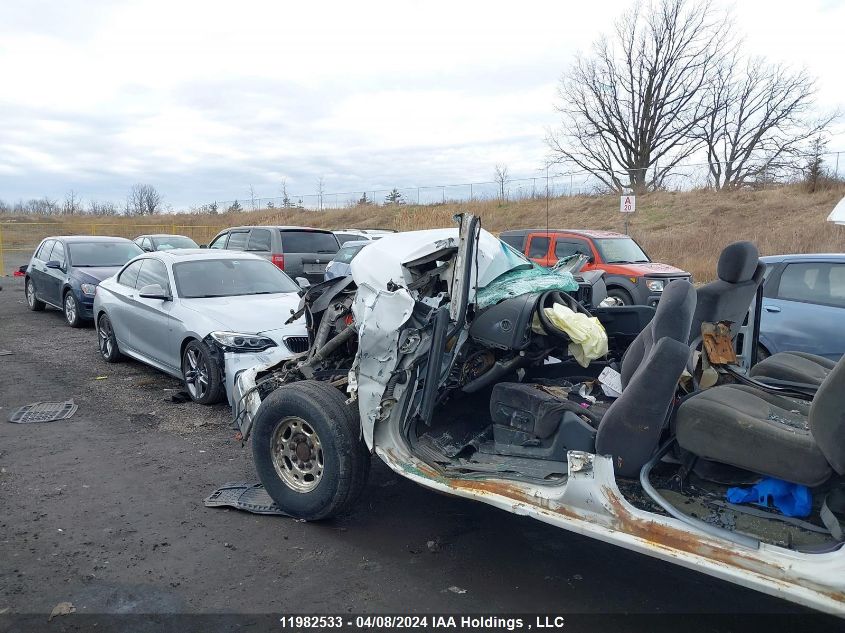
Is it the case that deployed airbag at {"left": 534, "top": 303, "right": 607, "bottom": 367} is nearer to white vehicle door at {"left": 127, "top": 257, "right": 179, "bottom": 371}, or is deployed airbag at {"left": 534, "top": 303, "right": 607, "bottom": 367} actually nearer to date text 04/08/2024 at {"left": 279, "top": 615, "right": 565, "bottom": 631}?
date text 04/08/2024 at {"left": 279, "top": 615, "right": 565, "bottom": 631}

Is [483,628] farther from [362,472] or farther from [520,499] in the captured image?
[362,472]

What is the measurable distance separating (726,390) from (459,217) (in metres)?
1.71

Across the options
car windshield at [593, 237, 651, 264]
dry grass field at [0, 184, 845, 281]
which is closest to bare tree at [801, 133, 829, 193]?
dry grass field at [0, 184, 845, 281]

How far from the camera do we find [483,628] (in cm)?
296

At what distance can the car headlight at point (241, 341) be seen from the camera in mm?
6054

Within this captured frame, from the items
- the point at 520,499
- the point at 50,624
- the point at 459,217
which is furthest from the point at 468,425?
the point at 50,624

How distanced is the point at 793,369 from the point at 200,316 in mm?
5177

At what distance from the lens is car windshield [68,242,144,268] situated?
1163cm

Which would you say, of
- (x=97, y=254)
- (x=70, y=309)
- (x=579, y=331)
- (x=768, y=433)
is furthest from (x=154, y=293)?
(x=768, y=433)

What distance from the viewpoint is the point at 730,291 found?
402 centimetres

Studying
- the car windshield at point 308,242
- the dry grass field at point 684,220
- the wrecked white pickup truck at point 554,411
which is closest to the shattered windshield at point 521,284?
the wrecked white pickup truck at point 554,411

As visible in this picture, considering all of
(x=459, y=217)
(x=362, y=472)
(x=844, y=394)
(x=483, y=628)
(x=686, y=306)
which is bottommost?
(x=483, y=628)

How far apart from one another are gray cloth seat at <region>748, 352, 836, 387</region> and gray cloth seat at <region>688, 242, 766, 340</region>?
398 millimetres

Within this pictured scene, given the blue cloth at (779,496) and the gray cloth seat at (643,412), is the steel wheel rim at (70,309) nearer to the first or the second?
the gray cloth seat at (643,412)
